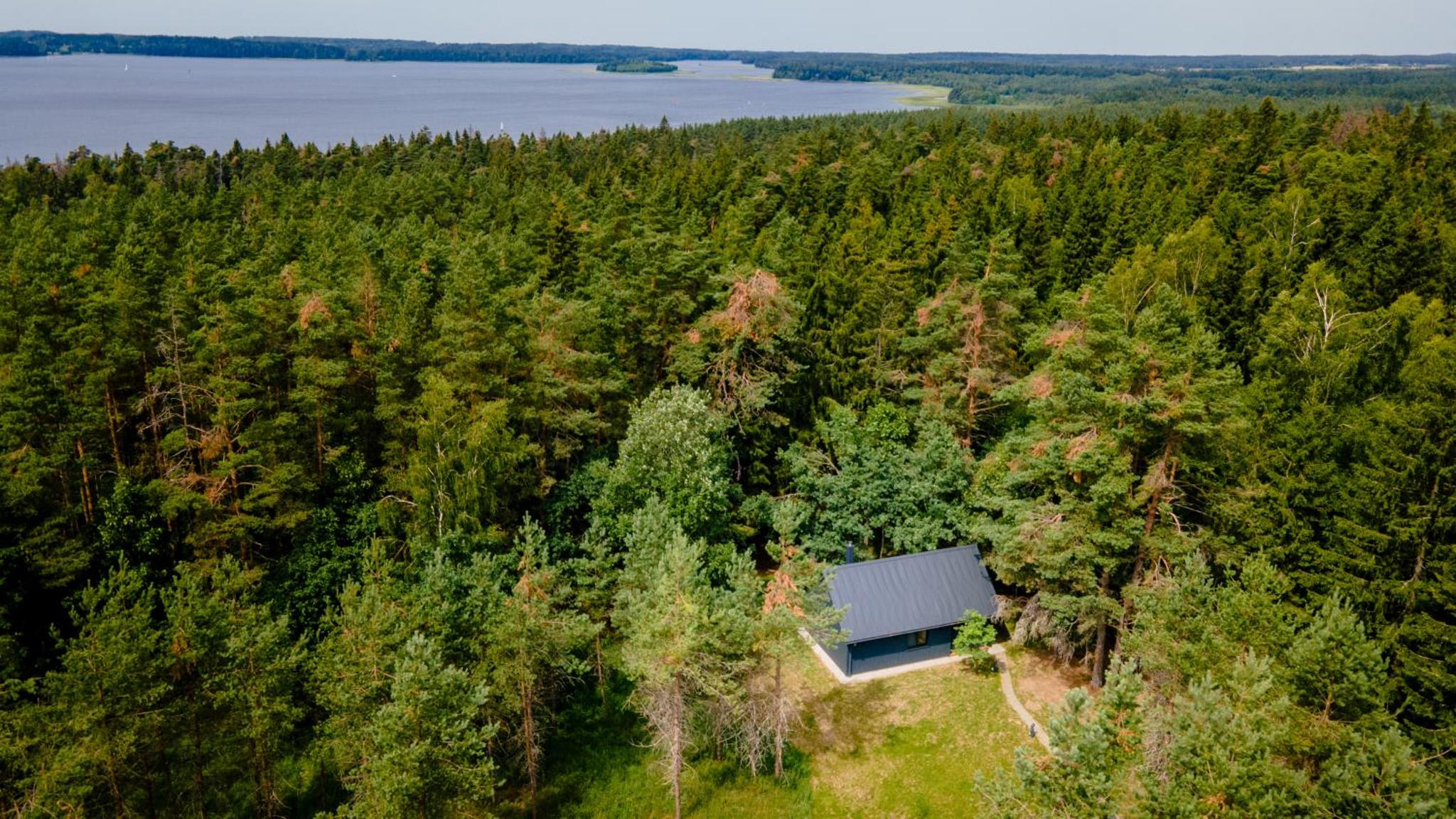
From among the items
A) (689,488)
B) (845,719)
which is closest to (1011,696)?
(845,719)

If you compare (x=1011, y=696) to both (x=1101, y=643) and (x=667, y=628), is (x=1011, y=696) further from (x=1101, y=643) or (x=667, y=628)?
(x=667, y=628)

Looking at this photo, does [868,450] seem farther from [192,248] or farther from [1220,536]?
[192,248]

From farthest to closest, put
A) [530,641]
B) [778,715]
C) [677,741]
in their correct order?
[778,715], [677,741], [530,641]

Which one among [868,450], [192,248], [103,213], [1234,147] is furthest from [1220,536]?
[103,213]

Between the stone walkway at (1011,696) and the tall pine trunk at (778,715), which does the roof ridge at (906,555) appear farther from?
the tall pine trunk at (778,715)

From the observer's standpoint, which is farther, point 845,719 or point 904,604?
point 904,604

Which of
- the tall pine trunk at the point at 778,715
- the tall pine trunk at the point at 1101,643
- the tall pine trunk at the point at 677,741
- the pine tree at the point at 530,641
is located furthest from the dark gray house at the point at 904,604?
the pine tree at the point at 530,641
